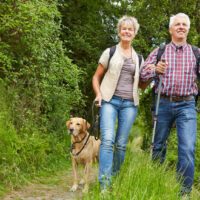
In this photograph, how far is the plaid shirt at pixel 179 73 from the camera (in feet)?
12.4

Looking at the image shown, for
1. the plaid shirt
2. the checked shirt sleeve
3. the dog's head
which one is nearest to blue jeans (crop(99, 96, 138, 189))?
the checked shirt sleeve

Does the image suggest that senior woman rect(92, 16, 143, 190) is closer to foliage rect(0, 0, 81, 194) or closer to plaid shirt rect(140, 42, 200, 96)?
plaid shirt rect(140, 42, 200, 96)

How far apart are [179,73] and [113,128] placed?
106 centimetres

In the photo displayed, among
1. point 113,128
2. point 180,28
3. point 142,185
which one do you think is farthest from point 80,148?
point 180,28

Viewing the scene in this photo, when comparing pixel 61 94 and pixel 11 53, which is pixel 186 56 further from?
pixel 61 94

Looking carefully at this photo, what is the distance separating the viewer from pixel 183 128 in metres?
3.77

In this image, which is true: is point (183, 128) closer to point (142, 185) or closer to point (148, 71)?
point (148, 71)

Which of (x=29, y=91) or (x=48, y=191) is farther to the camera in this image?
(x=29, y=91)

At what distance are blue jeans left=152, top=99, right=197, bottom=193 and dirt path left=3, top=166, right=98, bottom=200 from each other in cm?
112

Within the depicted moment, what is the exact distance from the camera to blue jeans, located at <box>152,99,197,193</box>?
3720 millimetres

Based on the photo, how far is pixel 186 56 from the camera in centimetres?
385

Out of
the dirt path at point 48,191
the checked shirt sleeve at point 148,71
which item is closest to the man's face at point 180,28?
the checked shirt sleeve at point 148,71

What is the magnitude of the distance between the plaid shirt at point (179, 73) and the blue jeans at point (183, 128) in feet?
0.49

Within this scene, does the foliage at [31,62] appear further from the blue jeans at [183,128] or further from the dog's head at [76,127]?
the blue jeans at [183,128]
